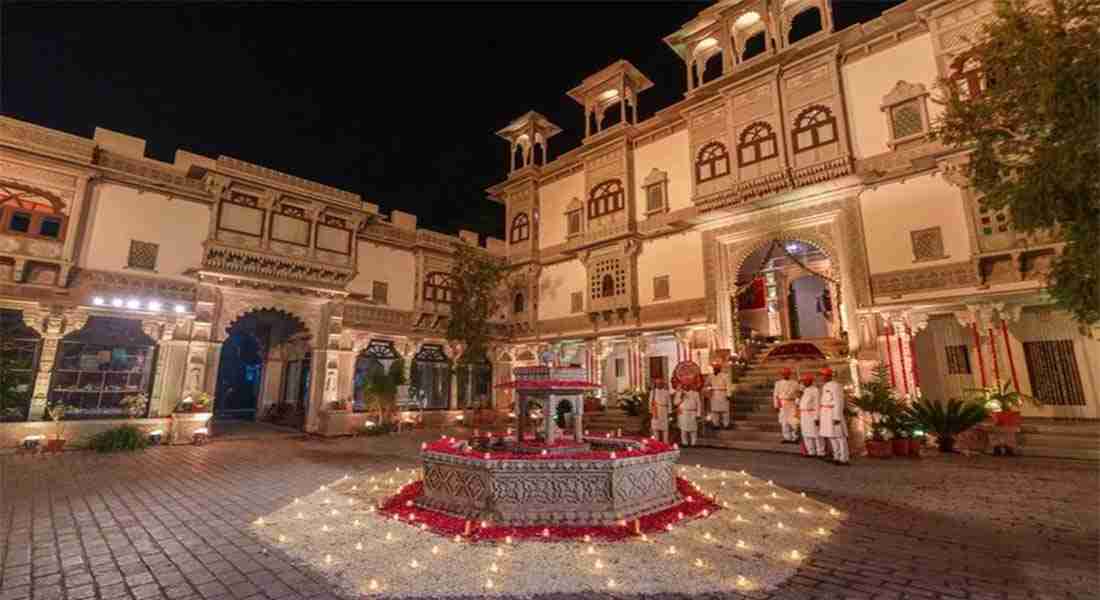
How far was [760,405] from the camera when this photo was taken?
13.6 metres

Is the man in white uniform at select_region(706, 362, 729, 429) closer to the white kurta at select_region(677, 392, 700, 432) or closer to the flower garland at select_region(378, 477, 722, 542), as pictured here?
the white kurta at select_region(677, 392, 700, 432)

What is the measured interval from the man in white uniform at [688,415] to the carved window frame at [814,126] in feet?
29.0

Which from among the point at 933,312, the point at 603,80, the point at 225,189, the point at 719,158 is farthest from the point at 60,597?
the point at 603,80

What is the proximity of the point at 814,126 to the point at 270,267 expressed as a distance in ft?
61.2

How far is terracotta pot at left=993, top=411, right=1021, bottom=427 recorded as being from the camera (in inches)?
411

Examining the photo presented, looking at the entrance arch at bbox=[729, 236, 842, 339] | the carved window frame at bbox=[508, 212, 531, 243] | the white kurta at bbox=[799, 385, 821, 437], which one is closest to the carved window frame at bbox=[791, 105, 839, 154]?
the entrance arch at bbox=[729, 236, 842, 339]

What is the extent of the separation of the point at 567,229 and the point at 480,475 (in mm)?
16533

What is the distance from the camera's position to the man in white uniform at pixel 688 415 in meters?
12.7

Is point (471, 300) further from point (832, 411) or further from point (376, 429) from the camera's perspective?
point (832, 411)

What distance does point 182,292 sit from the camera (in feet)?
47.3

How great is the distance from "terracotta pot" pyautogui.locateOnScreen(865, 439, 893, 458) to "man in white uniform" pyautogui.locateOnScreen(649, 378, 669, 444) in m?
4.73

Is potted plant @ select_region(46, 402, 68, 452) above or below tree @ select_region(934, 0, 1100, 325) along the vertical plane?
below

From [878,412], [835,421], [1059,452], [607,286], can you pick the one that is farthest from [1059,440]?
[607,286]

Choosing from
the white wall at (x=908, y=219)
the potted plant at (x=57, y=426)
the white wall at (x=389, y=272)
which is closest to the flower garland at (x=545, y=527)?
the white wall at (x=908, y=219)
